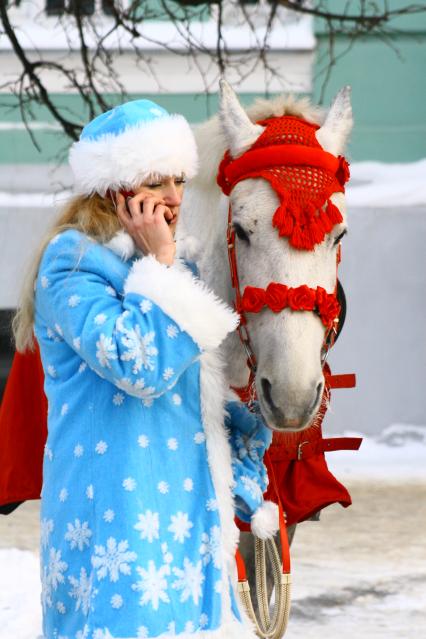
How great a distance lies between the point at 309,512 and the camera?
10.0 feet

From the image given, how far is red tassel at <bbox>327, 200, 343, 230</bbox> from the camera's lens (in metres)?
2.59

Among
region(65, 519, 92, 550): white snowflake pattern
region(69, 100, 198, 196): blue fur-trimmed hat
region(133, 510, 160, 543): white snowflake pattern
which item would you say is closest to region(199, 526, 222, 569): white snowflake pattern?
region(133, 510, 160, 543): white snowflake pattern

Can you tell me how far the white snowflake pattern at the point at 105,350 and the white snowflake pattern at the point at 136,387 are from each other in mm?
39

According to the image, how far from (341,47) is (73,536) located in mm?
5275

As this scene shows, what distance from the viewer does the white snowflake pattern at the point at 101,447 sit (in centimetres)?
203

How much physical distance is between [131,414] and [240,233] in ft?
2.47

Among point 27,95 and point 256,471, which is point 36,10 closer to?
point 27,95

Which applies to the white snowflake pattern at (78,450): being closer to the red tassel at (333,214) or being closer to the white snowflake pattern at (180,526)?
the white snowflake pattern at (180,526)

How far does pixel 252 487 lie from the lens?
7.38ft

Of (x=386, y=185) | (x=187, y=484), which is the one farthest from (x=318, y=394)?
(x=386, y=185)

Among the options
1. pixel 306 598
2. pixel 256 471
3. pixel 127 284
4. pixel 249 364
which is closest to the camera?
pixel 127 284

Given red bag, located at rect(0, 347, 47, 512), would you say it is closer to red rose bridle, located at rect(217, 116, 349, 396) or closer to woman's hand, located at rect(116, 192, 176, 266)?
red rose bridle, located at rect(217, 116, 349, 396)

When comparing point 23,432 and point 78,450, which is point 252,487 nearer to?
point 78,450

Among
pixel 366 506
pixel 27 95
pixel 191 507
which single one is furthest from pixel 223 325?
pixel 27 95
